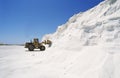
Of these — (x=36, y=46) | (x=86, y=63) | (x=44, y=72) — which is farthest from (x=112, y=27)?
(x=36, y=46)

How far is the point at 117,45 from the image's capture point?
738cm

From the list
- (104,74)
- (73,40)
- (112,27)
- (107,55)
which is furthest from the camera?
(73,40)

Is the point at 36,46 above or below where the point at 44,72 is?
above

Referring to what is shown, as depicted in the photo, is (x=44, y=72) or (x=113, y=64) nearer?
(x=113, y=64)

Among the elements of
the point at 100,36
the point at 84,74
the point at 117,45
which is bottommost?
the point at 84,74

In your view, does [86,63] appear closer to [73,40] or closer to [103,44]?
[103,44]

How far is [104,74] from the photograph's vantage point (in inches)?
223

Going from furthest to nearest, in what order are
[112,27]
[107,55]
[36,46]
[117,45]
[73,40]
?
[36,46]
[73,40]
[112,27]
[117,45]
[107,55]

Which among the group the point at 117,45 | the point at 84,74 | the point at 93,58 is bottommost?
the point at 84,74

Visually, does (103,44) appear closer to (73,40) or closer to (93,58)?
(93,58)

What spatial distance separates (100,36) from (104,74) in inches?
136

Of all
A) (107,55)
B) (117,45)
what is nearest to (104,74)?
(107,55)

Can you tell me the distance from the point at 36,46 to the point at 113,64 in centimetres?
1820

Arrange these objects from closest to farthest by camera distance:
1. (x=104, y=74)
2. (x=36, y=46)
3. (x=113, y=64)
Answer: (x=104, y=74), (x=113, y=64), (x=36, y=46)
